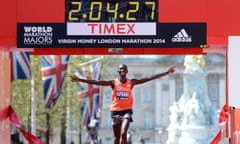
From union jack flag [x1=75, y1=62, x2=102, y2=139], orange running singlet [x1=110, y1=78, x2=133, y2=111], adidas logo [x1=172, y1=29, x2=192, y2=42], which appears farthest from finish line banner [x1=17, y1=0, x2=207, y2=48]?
union jack flag [x1=75, y1=62, x2=102, y2=139]

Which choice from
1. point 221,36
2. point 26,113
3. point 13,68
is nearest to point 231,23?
point 221,36

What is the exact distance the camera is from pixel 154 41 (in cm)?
1761

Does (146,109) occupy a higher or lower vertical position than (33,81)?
lower

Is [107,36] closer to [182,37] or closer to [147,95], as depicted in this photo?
[182,37]

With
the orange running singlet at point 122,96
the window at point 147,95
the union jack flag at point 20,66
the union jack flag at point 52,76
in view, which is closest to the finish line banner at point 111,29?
the orange running singlet at point 122,96

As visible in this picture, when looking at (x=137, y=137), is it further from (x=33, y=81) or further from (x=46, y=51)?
(x=46, y=51)

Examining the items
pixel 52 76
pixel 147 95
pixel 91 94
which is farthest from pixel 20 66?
pixel 147 95

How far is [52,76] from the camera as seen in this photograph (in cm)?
3819

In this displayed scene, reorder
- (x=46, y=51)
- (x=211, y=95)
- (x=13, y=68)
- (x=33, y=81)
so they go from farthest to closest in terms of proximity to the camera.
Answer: (x=211, y=95)
(x=33, y=81)
(x=13, y=68)
(x=46, y=51)

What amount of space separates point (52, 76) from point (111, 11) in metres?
20.8

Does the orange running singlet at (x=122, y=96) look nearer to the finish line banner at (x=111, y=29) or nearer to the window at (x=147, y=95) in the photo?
the finish line banner at (x=111, y=29)

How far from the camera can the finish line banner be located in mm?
17609

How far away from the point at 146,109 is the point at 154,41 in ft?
325

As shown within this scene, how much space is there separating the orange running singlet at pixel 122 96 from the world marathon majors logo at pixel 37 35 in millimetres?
1868
